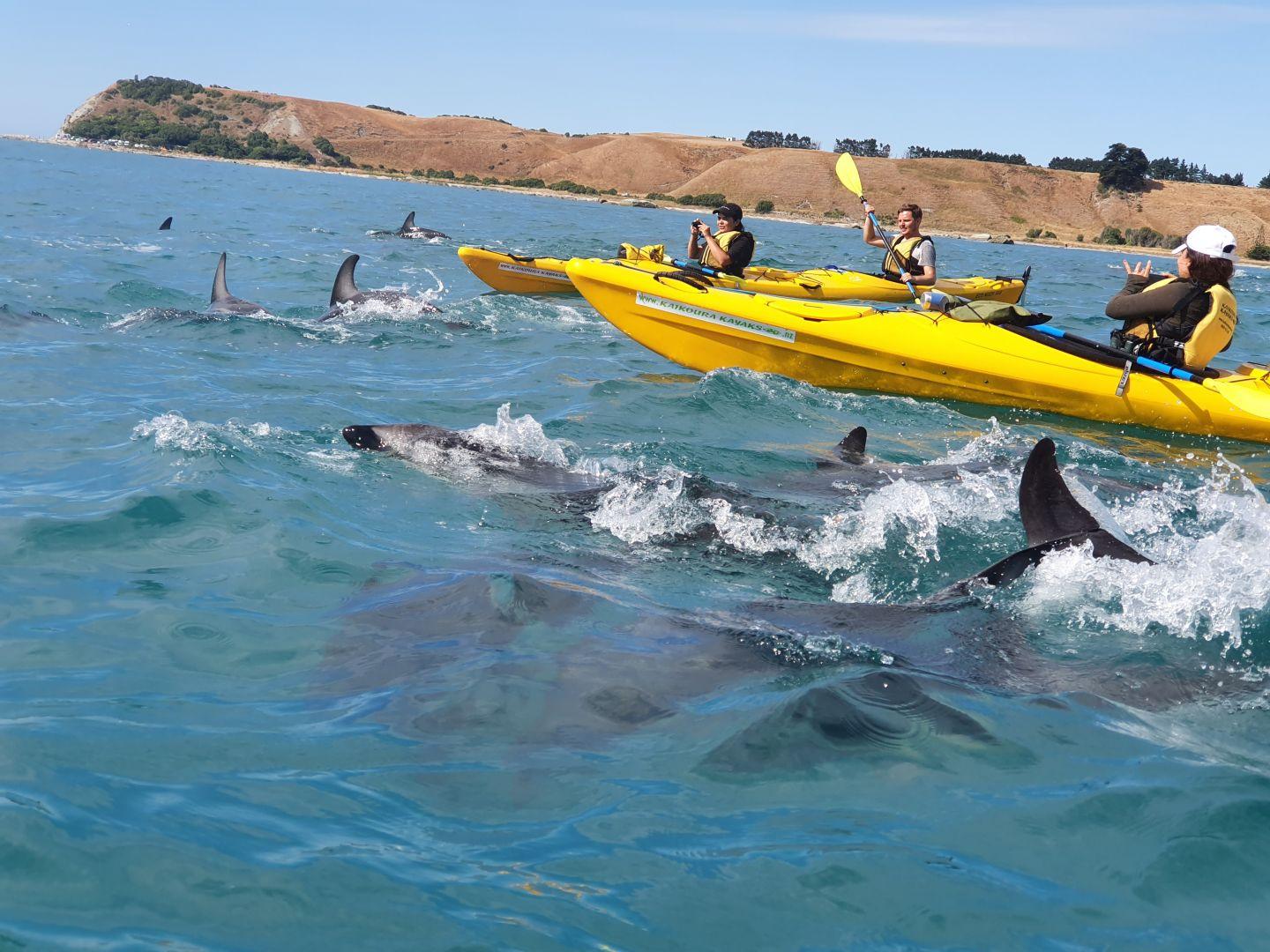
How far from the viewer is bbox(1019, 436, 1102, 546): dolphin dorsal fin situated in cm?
559

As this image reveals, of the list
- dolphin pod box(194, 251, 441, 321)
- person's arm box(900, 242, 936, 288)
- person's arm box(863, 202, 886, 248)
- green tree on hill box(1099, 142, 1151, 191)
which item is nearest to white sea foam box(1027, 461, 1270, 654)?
person's arm box(900, 242, 936, 288)

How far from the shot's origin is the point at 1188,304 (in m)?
10.8

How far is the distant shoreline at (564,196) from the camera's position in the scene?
6656cm

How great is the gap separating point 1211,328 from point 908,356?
274 centimetres

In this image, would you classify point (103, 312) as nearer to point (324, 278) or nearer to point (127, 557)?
point (324, 278)

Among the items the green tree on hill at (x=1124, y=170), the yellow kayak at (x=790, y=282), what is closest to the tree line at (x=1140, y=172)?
the green tree on hill at (x=1124, y=170)

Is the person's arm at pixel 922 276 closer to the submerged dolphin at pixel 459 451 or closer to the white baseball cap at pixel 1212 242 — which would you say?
the white baseball cap at pixel 1212 242

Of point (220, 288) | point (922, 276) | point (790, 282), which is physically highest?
point (922, 276)

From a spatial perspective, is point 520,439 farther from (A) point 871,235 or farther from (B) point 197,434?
(A) point 871,235

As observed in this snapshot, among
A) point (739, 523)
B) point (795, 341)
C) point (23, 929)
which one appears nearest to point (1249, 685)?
point (739, 523)

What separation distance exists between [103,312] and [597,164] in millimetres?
97189

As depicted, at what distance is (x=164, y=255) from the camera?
67.9 feet

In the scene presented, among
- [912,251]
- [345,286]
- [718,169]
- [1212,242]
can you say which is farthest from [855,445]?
[718,169]

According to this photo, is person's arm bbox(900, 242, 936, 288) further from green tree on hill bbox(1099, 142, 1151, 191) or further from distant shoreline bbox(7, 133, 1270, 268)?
green tree on hill bbox(1099, 142, 1151, 191)
